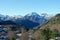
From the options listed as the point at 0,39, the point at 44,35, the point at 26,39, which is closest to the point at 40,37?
the point at 44,35

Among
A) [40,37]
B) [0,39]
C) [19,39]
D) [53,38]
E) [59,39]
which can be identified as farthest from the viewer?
[0,39]

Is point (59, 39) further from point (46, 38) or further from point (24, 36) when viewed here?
point (24, 36)

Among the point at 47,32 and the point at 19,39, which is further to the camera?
the point at 19,39

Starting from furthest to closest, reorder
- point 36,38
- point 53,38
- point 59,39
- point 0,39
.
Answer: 1. point 0,39
2. point 36,38
3. point 53,38
4. point 59,39

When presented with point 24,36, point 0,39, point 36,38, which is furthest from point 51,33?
point 0,39

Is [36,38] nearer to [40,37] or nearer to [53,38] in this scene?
[40,37]

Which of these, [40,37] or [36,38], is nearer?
[40,37]

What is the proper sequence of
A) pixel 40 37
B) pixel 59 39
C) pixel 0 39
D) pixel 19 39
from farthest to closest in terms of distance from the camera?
pixel 0 39 < pixel 19 39 < pixel 40 37 < pixel 59 39

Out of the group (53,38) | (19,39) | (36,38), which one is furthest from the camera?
(19,39)
